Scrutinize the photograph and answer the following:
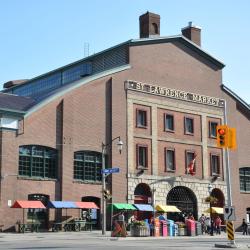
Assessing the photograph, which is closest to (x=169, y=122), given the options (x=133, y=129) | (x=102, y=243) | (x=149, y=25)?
(x=133, y=129)

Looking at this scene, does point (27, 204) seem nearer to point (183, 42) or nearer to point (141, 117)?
point (141, 117)

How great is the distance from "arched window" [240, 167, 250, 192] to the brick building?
111 mm

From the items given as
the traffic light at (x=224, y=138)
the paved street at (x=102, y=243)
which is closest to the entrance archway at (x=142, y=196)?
the paved street at (x=102, y=243)

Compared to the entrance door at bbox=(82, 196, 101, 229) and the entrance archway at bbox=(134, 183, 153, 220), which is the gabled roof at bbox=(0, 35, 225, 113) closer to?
the entrance door at bbox=(82, 196, 101, 229)

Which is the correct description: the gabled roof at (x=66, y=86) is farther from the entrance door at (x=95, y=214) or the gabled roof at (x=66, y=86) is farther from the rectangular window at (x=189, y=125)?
the entrance door at (x=95, y=214)

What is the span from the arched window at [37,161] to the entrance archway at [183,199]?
12.8 meters

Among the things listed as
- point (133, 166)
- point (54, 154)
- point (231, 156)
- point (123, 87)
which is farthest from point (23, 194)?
point (231, 156)

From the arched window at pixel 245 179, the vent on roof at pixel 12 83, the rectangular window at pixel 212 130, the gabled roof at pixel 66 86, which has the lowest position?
the arched window at pixel 245 179

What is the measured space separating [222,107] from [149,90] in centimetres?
1062

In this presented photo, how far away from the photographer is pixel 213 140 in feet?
184

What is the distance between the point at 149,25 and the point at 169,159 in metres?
13.9

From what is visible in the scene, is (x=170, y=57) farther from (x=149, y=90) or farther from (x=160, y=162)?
(x=160, y=162)

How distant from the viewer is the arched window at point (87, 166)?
1806 inches

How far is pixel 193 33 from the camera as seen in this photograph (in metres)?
59.1
